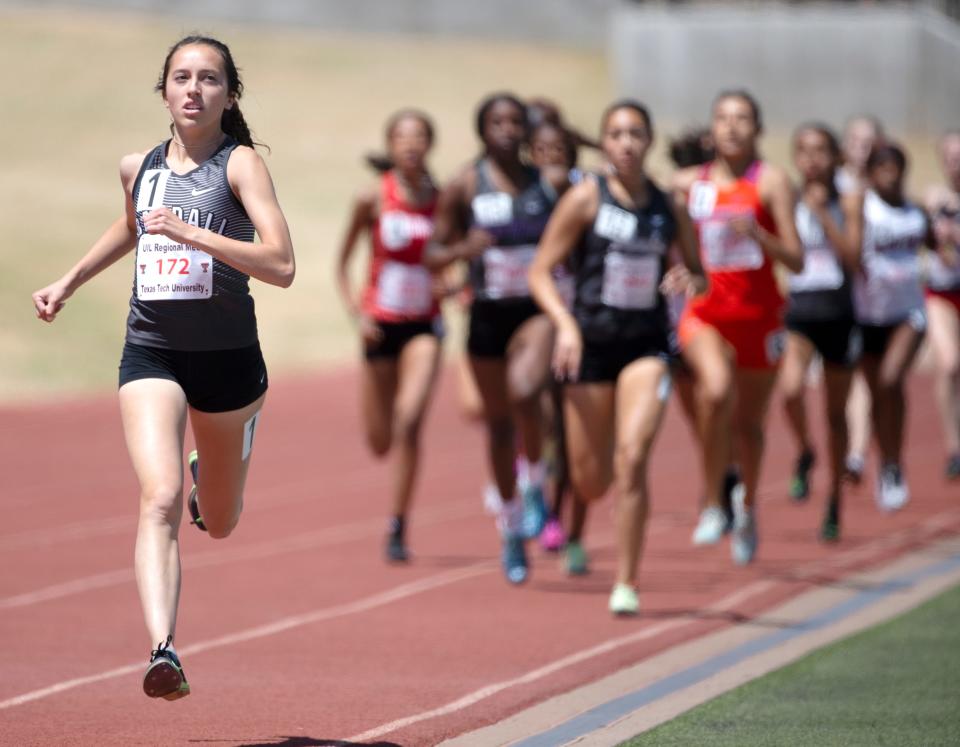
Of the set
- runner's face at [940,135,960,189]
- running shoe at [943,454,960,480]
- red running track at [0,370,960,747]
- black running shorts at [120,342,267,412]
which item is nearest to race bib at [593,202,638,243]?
red running track at [0,370,960,747]

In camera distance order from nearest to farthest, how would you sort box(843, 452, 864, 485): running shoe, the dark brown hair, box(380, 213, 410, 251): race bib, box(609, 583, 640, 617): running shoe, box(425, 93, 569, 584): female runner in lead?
the dark brown hair → box(609, 583, 640, 617): running shoe → box(425, 93, 569, 584): female runner in lead → box(380, 213, 410, 251): race bib → box(843, 452, 864, 485): running shoe

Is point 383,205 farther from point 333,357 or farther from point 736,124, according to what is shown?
point 333,357

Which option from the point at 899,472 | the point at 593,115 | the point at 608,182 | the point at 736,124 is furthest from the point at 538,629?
the point at 593,115

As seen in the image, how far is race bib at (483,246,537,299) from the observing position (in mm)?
10297

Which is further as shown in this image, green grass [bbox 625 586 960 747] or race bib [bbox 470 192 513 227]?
race bib [bbox 470 192 513 227]

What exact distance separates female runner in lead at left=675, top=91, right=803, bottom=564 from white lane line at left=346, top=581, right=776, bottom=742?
71 centimetres

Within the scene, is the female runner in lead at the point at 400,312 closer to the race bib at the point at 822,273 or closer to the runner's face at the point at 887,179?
the race bib at the point at 822,273

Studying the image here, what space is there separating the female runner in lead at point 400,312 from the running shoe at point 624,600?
2.41 m

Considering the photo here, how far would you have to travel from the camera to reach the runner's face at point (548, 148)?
11.0 metres

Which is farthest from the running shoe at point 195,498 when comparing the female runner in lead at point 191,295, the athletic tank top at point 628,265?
the athletic tank top at point 628,265

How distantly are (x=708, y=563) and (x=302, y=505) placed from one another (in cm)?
446

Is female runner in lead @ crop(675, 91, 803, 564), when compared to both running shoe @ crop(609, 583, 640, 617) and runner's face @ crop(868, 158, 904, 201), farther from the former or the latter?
runner's face @ crop(868, 158, 904, 201)

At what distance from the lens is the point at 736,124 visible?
9.83 metres

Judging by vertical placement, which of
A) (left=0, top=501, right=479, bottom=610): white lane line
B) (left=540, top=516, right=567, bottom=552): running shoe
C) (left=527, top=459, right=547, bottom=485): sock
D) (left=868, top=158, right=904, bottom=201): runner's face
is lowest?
(left=0, top=501, right=479, bottom=610): white lane line
